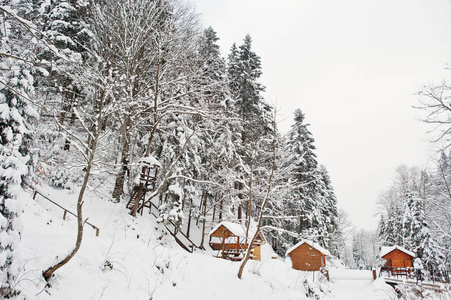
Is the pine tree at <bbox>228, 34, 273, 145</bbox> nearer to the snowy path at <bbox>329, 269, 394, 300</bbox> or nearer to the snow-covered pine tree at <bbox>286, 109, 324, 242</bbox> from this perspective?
the snow-covered pine tree at <bbox>286, 109, 324, 242</bbox>

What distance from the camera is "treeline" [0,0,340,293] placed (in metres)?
4.14

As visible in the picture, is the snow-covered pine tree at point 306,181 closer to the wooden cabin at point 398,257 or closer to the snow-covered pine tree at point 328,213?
the snow-covered pine tree at point 328,213

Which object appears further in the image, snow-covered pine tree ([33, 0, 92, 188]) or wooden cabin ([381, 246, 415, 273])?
wooden cabin ([381, 246, 415, 273])

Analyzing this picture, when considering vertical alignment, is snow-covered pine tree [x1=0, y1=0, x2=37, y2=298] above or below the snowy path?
above

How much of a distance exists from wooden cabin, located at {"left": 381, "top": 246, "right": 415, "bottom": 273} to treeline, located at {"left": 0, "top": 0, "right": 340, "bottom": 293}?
700cm

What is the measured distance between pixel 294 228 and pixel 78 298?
25701 millimetres

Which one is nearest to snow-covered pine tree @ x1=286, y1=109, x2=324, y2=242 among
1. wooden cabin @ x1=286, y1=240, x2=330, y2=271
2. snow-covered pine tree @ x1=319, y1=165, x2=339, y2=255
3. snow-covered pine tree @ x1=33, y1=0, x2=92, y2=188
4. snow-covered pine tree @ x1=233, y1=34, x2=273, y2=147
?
snow-covered pine tree @ x1=319, y1=165, x2=339, y2=255

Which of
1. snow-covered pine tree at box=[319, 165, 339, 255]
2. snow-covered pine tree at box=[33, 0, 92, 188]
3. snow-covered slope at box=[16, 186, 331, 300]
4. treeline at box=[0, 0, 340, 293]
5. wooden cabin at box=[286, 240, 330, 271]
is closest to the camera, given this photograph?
treeline at box=[0, 0, 340, 293]

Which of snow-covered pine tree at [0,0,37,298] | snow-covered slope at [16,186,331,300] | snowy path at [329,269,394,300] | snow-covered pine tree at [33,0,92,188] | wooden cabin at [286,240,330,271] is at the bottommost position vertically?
snowy path at [329,269,394,300]

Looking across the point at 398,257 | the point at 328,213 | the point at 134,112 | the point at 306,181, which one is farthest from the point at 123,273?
the point at 328,213

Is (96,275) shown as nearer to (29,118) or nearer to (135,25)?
(29,118)

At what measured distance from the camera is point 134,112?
12.8 meters

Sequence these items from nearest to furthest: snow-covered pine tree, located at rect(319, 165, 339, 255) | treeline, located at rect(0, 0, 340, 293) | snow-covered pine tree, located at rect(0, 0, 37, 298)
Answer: snow-covered pine tree, located at rect(0, 0, 37, 298)
treeline, located at rect(0, 0, 340, 293)
snow-covered pine tree, located at rect(319, 165, 339, 255)

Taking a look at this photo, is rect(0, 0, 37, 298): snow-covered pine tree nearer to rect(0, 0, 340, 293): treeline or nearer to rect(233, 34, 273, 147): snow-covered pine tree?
rect(0, 0, 340, 293): treeline
